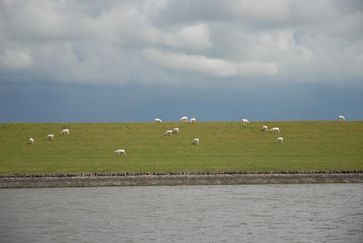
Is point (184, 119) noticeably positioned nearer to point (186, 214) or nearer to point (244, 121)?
point (244, 121)

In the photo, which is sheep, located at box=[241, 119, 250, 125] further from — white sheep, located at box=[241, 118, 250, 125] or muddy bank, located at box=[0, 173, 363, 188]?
muddy bank, located at box=[0, 173, 363, 188]

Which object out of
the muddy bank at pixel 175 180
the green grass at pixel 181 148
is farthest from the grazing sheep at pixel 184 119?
the muddy bank at pixel 175 180

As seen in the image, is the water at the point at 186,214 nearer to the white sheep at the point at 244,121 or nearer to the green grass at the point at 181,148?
the green grass at the point at 181,148

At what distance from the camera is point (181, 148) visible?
258 ft

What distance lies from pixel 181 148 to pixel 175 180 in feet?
52.0

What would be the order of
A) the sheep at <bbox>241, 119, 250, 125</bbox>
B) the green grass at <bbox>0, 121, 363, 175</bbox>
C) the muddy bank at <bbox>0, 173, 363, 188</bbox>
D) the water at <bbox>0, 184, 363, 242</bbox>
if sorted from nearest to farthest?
the water at <bbox>0, 184, 363, 242</bbox>, the muddy bank at <bbox>0, 173, 363, 188</bbox>, the green grass at <bbox>0, 121, 363, 175</bbox>, the sheep at <bbox>241, 119, 250, 125</bbox>

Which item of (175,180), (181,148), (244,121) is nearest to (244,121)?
(244,121)

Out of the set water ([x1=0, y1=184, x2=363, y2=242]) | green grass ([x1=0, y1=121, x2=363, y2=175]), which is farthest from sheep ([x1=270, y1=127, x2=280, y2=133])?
water ([x1=0, y1=184, x2=363, y2=242])

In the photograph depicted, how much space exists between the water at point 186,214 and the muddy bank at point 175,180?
283 cm

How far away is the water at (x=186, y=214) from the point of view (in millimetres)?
33656

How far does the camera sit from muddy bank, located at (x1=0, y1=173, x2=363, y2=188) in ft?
204

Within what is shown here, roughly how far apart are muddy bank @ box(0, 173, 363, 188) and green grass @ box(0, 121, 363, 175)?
3442 millimetres

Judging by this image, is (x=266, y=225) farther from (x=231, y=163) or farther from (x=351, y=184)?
(x=231, y=163)

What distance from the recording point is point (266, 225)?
3669 centimetres
